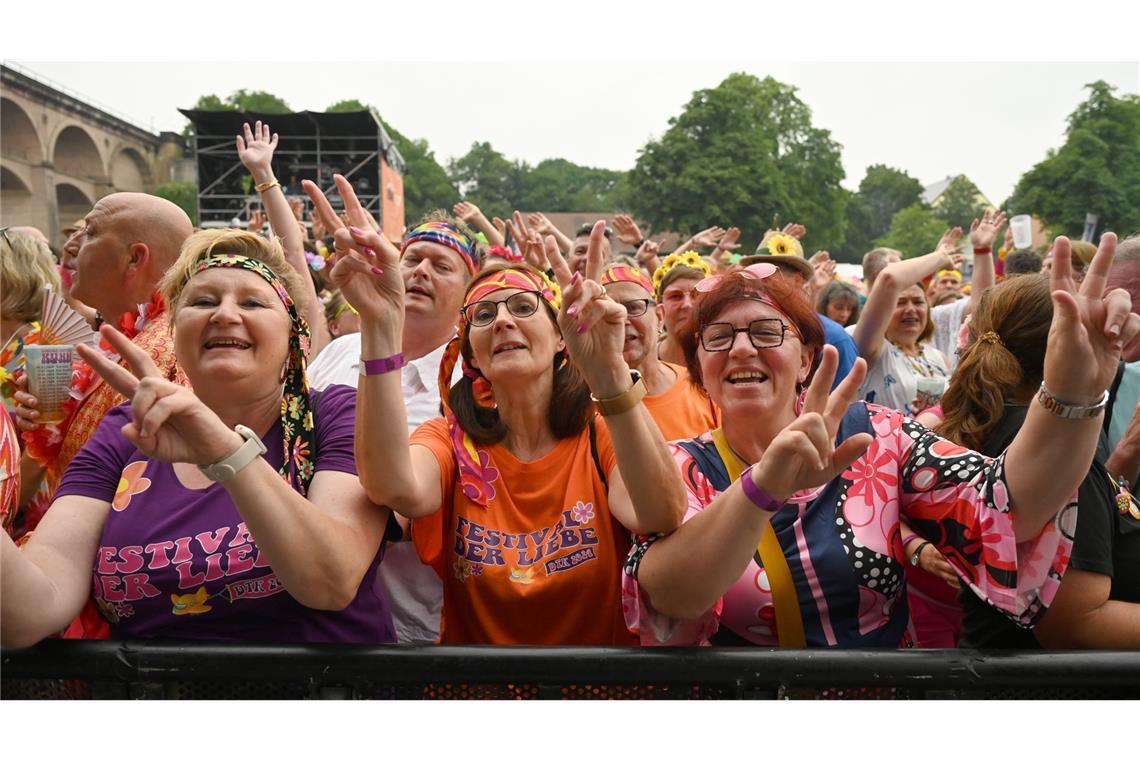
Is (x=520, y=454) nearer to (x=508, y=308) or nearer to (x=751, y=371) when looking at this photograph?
Result: (x=508, y=308)

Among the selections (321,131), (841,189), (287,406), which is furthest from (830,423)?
(841,189)

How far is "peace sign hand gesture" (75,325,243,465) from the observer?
1647mm

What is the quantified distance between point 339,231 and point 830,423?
1160mm

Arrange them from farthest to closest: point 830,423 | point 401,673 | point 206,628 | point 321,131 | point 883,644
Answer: point 321,131 < point 883,644 < point 206,628 < point 830,423 < point 401,673

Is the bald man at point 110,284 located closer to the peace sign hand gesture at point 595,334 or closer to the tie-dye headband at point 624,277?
the peace sign hand gesture at point 595,334

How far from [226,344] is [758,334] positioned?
51.5 inches

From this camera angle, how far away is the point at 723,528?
1.77 metres

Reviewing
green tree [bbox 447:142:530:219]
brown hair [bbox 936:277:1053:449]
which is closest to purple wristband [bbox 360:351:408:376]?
brown hair [bbox 936:277:1053:449]

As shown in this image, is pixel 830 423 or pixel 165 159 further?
pixel 165 159

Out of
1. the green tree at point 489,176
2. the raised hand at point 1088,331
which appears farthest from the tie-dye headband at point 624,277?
the green tree at point 489,176

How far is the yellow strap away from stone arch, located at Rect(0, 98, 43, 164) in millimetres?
40347

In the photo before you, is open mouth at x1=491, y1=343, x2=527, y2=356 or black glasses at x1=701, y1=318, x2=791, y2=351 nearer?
black glasses at x1=701, y1=318, x2=791, y2=351

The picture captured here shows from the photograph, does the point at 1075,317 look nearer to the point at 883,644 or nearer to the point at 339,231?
the point at 883,644

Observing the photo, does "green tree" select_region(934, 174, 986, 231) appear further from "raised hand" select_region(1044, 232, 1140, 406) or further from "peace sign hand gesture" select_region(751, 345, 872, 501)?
"peace sign hand gesture" select_region(751, 345, 872, 501)
